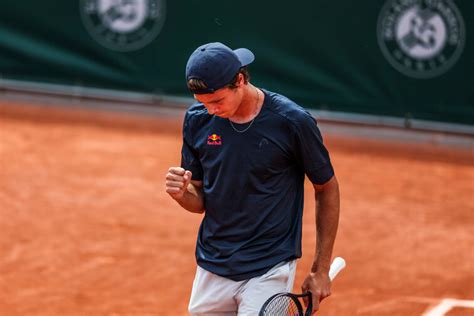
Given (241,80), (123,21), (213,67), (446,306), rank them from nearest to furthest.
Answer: (213,67)
(241,80)
(446,306)
(123,21)

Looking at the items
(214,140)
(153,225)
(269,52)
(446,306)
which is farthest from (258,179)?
(269,52)

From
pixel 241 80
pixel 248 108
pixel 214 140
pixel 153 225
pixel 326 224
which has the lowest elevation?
pixel 153 225

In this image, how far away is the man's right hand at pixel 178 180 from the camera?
12.9 ft

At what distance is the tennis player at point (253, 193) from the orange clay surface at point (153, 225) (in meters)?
2.46

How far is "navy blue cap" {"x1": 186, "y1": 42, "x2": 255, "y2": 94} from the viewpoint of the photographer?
3793 millimetres

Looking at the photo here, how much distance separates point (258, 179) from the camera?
4059mm

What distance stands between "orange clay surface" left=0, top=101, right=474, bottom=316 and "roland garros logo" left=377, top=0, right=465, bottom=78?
112 centimetres

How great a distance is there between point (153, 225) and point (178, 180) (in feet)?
15.2

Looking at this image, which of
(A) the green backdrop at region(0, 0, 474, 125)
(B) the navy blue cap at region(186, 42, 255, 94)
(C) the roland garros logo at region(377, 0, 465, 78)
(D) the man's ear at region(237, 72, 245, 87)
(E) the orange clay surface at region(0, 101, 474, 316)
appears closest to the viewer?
(B) the navy blue cap at region(186, 42, 255, 94)

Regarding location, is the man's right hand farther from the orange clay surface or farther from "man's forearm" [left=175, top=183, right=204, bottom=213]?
the orange clay surface

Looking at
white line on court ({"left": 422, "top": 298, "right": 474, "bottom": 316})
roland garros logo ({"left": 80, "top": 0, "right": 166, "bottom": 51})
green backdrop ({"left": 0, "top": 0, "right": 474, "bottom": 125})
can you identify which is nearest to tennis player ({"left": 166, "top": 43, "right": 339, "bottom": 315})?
white line on court ({"left": 422, "top": 298, "right": 474, "bottom": 316})

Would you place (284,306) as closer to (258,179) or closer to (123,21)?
(258,179)

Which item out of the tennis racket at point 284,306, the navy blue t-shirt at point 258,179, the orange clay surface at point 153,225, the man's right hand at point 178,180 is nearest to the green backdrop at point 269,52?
the orange clay surface at point 153,225

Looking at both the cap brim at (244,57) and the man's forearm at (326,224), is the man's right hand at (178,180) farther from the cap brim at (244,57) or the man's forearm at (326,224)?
the man's forearm at (326,224)
